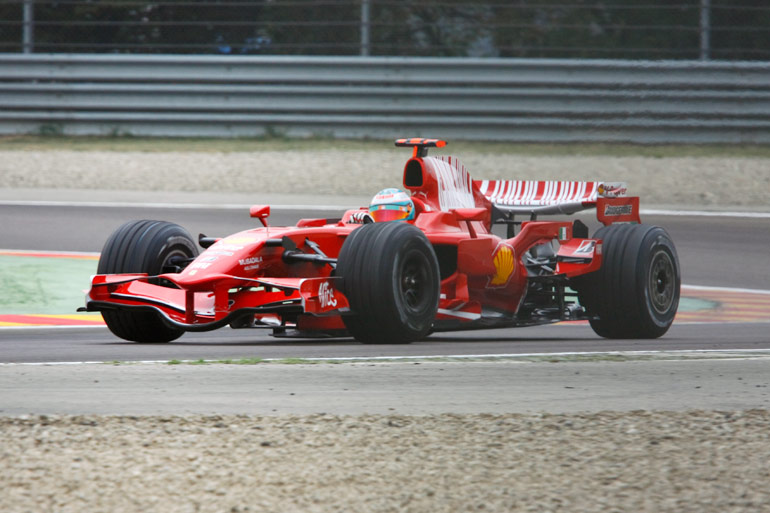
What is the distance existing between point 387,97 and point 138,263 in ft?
33.5

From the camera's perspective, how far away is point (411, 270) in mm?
8406

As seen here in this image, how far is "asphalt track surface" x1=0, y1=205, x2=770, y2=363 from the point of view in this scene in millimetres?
8023

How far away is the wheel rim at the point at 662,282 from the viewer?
9938 mm

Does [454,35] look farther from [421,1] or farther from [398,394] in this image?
[398,394]

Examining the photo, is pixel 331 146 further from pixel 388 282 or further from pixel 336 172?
pixel 388 282

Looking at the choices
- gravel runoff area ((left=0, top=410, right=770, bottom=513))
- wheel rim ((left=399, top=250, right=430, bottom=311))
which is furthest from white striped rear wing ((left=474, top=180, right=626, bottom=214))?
gravel runoff area ((left=0, top=410, right=770, bottom=513))

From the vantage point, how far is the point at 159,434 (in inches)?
206

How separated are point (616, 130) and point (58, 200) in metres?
7.36

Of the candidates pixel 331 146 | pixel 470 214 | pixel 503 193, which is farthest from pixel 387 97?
pixel 470 214

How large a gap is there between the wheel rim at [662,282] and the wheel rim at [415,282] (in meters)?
2.20

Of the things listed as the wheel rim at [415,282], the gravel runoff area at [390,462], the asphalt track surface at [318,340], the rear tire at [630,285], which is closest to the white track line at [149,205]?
the asphalt track surface at [318,340]

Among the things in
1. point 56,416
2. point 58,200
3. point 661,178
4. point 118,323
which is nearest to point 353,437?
point 56,416

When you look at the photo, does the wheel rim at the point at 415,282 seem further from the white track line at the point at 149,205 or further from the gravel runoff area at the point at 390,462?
the white track line at the point at 149,205

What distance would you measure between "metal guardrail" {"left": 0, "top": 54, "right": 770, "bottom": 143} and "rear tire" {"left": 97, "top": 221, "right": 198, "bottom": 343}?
31.9ft
